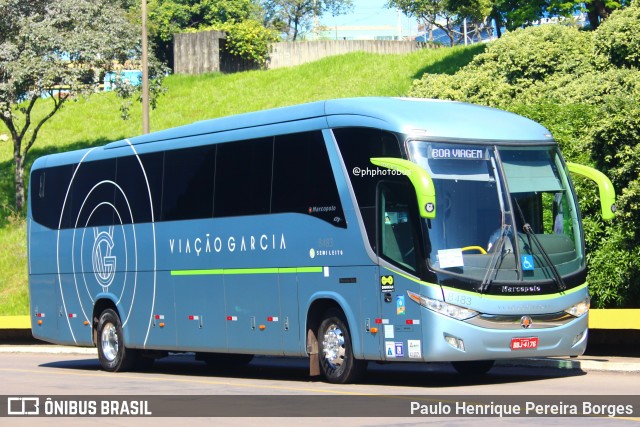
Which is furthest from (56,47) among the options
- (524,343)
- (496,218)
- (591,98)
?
(524,343)

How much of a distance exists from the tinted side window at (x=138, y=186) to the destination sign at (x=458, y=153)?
7007 millimetres

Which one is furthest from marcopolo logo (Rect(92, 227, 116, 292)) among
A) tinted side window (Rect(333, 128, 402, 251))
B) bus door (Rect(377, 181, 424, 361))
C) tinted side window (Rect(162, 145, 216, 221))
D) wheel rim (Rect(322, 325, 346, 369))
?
bus door (Rect(377, 181, 424, 361))

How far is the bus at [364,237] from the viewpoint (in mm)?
Result: 15117

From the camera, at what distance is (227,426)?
11430 millimetres

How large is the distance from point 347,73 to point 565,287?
4829cm

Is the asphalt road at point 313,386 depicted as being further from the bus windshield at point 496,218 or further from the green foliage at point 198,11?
the green foliage at point 198,11

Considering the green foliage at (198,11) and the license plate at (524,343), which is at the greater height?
the green foliage at (198,11)

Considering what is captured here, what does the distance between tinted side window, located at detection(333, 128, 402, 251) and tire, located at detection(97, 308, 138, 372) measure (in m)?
7.84

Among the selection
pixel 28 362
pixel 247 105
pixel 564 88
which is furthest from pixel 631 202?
pixel 247 105

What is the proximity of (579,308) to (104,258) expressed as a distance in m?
10.1

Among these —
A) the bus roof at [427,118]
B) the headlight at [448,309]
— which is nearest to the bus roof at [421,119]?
the bus roof at [427,118]

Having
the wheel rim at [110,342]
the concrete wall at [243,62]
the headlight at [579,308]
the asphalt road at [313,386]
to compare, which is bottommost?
the asphalt road at [313,386]

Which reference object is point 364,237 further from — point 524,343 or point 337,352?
point 524,343

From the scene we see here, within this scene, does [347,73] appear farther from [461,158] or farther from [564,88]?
[461,158]
